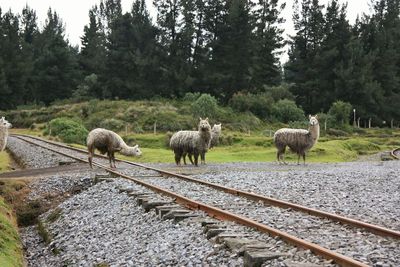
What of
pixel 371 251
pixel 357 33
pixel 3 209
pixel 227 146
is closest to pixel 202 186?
pixel 3 209

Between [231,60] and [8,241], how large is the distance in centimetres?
5678

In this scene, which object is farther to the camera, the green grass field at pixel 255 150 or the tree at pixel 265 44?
the tree at pixel 265 44

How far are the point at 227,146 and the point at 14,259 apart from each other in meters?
30.3

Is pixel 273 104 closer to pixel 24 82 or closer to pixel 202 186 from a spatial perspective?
pixel 24 82

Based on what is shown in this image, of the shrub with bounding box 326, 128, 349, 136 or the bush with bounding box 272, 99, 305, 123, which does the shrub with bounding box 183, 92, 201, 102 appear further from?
the shrub with bounding box 326, 128, 349, 136

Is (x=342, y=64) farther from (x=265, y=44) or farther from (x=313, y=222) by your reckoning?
(x=313, y=222)

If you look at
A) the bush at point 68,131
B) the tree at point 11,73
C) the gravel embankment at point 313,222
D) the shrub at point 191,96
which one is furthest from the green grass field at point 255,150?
the tree at point 11,73

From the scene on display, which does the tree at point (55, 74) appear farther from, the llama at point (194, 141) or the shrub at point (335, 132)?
the llama at point (194, 141)

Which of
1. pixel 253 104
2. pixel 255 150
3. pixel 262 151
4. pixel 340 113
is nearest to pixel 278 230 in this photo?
pixel 262 151

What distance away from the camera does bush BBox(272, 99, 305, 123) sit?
60750mm

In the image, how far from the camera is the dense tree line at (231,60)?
220 feet

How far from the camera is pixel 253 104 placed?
2395 inches

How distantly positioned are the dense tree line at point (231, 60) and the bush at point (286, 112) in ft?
7.53

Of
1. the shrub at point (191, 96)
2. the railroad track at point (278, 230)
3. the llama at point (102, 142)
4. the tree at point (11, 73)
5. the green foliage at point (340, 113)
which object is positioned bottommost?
the railroad track at point (278, 230)
